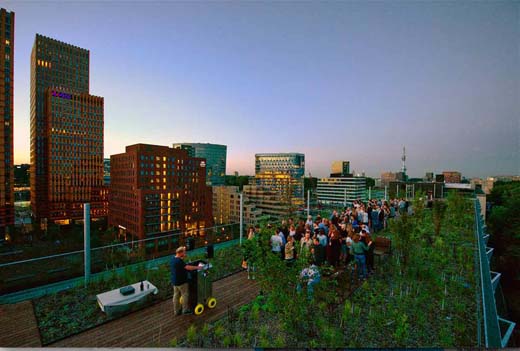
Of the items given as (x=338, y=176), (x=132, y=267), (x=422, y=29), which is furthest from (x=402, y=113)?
(x=338, y=176)

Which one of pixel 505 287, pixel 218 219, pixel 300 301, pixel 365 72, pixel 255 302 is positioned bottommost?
pixel 218 219

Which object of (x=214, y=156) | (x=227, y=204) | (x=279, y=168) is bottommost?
(x=227, y=204)

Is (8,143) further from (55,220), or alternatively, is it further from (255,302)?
(255,302)

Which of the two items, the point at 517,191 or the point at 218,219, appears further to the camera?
the point at 218,219

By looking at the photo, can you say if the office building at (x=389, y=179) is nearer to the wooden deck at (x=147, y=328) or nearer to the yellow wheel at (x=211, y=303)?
the yellow wheel at (x=211, y=303)

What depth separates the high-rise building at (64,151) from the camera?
7281 cm

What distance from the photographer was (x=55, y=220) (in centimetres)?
7125

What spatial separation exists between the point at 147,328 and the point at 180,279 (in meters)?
0.77

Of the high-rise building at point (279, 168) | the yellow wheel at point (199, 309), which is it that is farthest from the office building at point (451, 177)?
the high-rise building at point (279, 168)

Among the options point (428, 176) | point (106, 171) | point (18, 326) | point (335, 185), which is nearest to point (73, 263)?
point (18, 326)

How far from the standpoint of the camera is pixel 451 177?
608 inches

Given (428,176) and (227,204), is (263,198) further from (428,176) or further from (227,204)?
(428,176)

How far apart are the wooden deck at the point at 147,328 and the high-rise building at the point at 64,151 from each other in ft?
288

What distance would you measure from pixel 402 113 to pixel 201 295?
1400 cm
